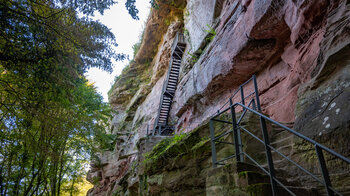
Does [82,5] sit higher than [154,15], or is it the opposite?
[154,15]

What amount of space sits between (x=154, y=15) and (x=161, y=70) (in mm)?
6063

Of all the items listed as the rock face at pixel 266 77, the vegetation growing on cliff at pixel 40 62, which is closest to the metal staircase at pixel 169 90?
the rock face at pixel 266 77

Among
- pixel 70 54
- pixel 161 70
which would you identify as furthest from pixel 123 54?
pixel 161 70

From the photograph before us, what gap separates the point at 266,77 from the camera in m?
8.12

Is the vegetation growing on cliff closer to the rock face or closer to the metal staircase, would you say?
the rock face

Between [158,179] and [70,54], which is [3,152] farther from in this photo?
[158,179]

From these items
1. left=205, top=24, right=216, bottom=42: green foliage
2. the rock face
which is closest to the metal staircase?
the rock face

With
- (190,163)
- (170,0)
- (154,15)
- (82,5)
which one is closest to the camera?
(190,163)

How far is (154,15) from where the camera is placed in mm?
22031

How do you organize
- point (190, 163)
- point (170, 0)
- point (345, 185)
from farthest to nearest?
1. point (170, 0)
2. point (190, 163)
3. point (345, 185)

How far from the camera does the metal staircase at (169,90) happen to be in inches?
598

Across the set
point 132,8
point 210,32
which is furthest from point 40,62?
point 210,32

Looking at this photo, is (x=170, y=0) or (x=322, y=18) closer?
(x=322, y=18)

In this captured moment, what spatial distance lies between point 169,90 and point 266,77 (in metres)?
8.87
